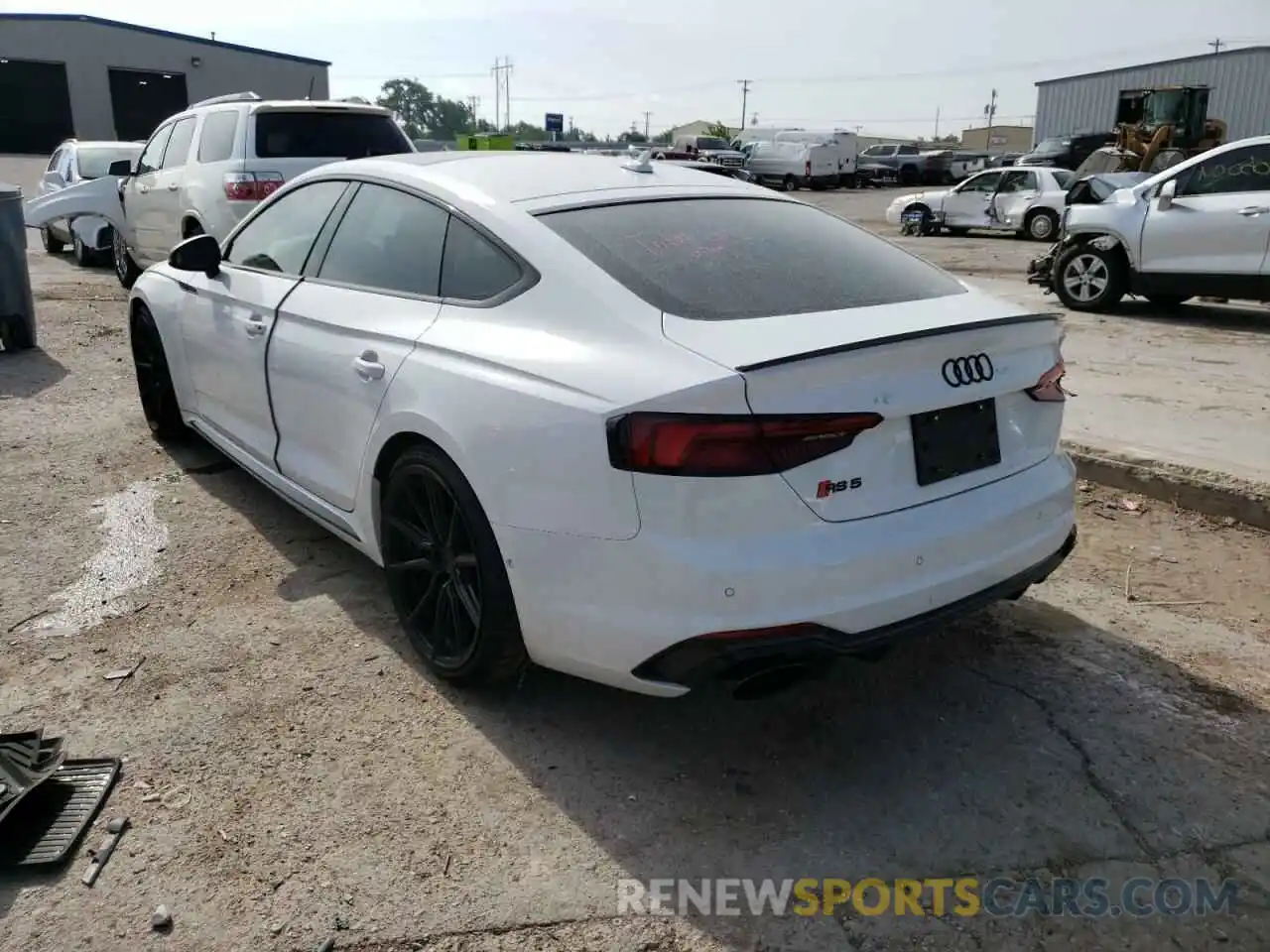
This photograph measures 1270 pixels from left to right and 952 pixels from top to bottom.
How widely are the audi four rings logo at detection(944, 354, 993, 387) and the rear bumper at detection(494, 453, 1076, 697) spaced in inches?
11.9

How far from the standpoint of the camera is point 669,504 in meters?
2.46

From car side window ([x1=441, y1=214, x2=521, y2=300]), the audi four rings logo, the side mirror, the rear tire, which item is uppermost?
car side window ([x1=441, y1=214, x2=521, y2=300])

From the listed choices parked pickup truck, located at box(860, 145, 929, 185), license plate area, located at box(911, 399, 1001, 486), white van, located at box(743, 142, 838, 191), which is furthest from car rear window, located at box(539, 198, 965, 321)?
parked pickup truck, located at box(860, 145, 929, 185)

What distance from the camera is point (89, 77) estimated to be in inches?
1287

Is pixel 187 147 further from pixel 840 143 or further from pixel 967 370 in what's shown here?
pixel 840 143

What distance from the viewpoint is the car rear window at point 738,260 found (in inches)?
112

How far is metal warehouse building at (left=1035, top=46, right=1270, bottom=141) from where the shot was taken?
135 ft

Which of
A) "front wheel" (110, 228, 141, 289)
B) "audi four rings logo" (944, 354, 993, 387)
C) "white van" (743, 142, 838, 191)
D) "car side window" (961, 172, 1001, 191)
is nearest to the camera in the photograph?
"audi four rings logo" (944, 354, 993, 387)

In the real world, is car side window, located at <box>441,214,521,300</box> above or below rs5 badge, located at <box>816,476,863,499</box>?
above

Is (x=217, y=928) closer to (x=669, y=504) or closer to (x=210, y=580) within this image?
(x=669, y=504)

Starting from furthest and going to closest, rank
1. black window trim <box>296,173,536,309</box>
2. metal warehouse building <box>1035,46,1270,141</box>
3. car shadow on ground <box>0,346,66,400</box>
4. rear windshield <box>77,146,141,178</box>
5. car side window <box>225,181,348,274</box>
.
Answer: metal warehouse building <box>1035,46,1270,141</box>, rear windshield <box>77,146,141,178</box>, car shadow on ground <box>0,346,66,400</box>, car side window <box>225,181,348,274</box>, black window trim <box>296,173,536,309</box>

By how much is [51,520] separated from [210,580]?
1197 millimetres

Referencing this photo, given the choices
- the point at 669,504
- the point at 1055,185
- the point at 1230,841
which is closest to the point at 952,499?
the point at 669,504

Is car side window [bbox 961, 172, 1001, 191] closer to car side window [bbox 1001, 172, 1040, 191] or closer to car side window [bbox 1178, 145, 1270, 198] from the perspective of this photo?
car side window [bbox 1001, 172, 1040, 191]
